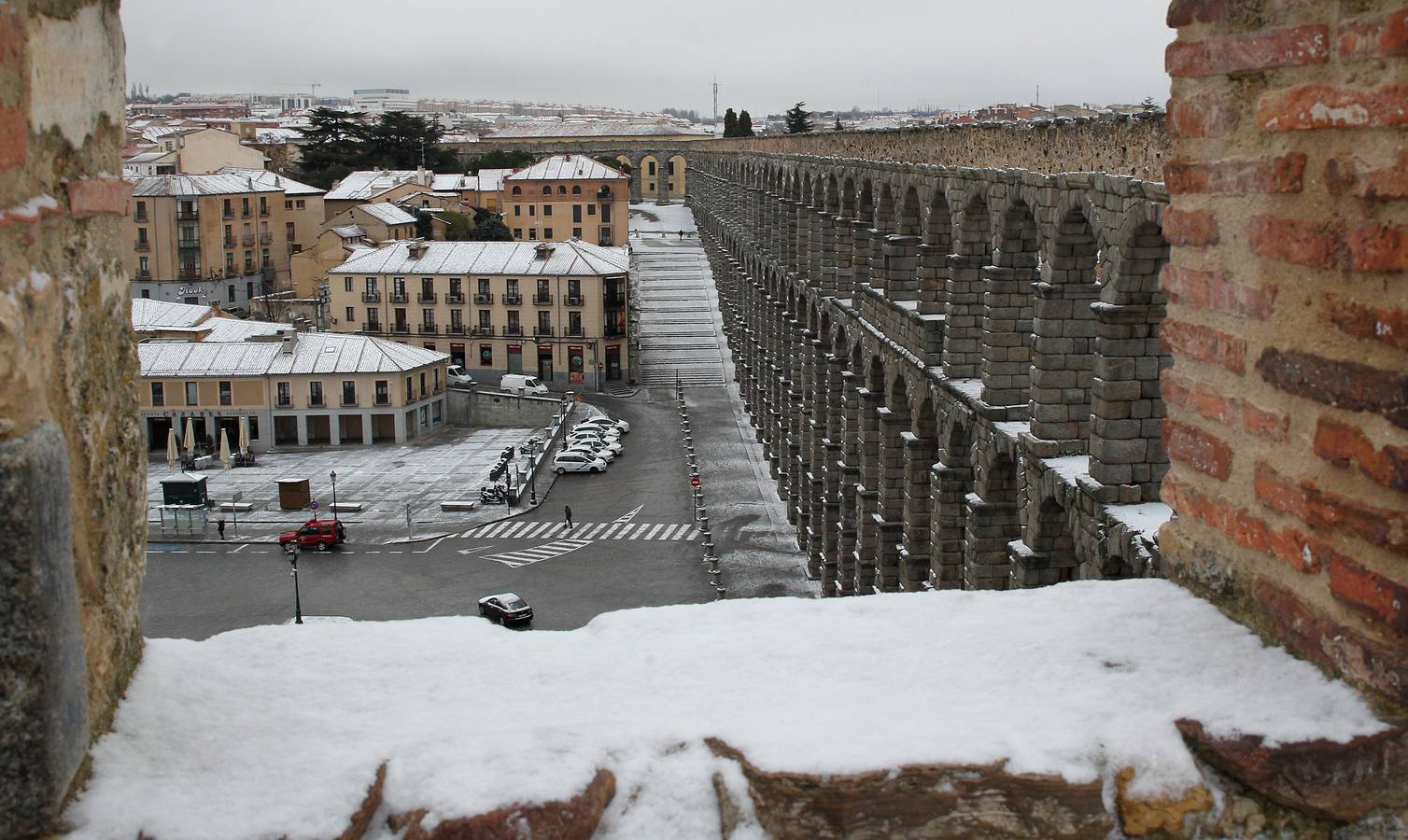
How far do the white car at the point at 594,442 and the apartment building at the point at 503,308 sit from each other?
13.4 m

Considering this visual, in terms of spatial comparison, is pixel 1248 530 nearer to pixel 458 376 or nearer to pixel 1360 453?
pixel 1360 453

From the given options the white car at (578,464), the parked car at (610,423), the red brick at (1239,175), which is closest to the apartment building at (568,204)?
the parked car at (610,423)

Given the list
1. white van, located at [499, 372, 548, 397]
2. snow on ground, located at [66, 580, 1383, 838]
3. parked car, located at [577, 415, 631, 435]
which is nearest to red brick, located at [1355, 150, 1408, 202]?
snow on ground, located at [66, 580, 1383, 838]

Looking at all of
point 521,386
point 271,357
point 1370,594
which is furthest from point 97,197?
point 521,386

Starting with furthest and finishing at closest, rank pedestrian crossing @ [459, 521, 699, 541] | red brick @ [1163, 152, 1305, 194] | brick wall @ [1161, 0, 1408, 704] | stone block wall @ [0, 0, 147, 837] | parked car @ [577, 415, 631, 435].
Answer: parked car @ [577, 415, 631, 435]
pedestrian crossing @ [459, 521, 699, 541]
red brick @ [1163, 152, 1305, 194]
brick wall @ [1161, 0, 1408, 704]
stone block wall @ [0, 0, 147, 837]

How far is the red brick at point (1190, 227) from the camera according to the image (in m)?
6.77

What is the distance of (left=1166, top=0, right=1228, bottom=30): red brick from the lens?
6.59m

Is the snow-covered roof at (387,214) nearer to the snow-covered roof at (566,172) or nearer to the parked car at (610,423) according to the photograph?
the snow-covered roof at (566,172)

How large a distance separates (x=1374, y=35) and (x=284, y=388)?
6587cm

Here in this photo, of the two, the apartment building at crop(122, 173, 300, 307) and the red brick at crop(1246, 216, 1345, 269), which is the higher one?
the red brick at crop(1246, 216, 1345, 269)

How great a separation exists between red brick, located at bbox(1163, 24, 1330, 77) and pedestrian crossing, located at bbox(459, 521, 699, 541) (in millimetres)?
43606

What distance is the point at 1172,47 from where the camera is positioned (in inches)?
Answer: 277

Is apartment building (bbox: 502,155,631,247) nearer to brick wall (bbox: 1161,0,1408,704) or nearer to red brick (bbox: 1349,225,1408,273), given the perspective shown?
brick wall (bbox: 1161,0,1408,704)

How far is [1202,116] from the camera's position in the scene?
6.82 meters
